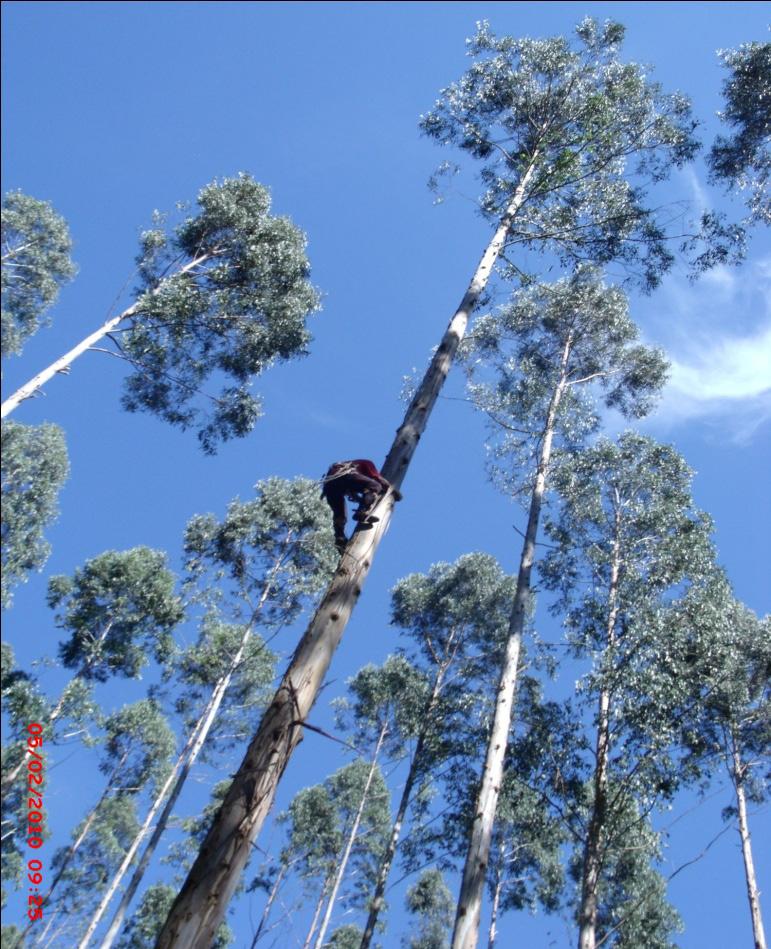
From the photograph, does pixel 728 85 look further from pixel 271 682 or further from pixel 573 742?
pixel 271 682

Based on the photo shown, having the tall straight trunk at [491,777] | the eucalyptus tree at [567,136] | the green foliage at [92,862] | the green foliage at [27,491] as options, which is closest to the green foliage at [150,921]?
the green foliage at [92,862]

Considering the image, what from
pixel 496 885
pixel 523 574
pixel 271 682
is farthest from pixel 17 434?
pixel 496 885

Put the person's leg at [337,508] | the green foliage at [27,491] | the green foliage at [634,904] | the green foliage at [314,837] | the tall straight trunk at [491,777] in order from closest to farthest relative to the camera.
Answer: the person's leg at [337,508] → the tall straight trunk at [491,777] → the green foliage at [27,491] → the green foliage at [634,904] → the green foliage at [314,837]

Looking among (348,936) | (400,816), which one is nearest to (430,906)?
(348,936)

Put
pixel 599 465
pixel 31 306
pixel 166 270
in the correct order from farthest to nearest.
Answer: pixel 599 465 < pixel 166 270 < pixel 31 306

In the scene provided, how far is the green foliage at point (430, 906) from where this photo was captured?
23.7 m

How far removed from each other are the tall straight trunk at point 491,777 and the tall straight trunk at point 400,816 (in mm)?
4393

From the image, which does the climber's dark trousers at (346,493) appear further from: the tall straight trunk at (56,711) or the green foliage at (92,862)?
the green foliage at (92,862)

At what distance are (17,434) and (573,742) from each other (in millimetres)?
11833

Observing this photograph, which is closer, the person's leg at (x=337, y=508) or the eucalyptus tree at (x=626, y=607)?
the person's leg at (x=337, y=508)

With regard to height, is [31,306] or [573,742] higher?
[31,306]

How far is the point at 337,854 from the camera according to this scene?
20750mm

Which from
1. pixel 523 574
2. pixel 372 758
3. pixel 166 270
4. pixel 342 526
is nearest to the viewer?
pixel 342 526
